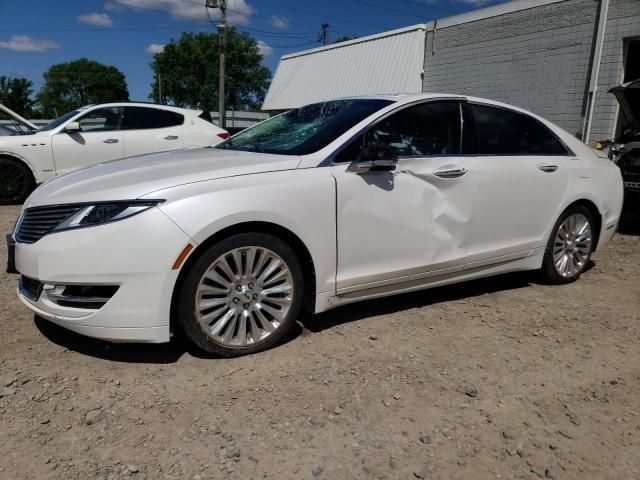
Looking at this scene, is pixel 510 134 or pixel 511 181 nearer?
pixel 511 181

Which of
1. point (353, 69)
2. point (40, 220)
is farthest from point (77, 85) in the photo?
point (40, 220)

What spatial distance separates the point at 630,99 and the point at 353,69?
487 inches

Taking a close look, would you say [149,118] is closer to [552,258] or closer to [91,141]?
[91,141]

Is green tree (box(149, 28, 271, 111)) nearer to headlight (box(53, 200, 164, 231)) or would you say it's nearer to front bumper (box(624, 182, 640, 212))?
front bumper (box(624, 182, 640, 212))

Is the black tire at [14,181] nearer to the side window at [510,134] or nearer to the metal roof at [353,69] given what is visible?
the side window at [510,134]

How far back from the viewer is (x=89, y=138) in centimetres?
837

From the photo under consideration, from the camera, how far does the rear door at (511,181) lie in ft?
12.9

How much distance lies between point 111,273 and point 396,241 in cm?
176

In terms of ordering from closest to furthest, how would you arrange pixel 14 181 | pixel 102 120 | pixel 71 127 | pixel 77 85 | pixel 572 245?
pixel 572 245 < pixel 14 181 < pixel 71 127 < pixel 102 120 < pixel 77 85

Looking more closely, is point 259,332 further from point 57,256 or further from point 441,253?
point 441,253

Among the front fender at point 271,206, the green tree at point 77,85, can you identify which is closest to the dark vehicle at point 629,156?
the front fender at point 271,206

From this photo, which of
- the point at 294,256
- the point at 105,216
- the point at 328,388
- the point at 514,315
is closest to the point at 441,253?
the point at 514,315

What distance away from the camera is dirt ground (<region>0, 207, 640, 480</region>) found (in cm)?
225

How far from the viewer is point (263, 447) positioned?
235 cm
